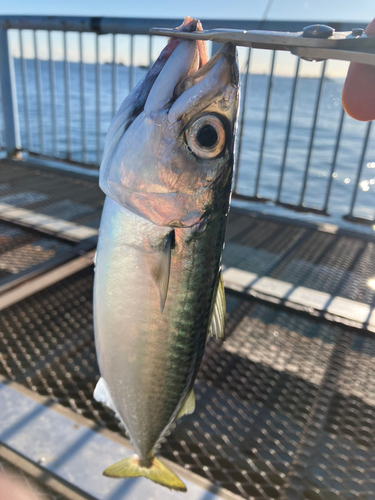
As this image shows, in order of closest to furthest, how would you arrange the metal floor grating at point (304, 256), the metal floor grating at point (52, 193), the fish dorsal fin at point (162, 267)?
1. the fish dorsal fin at point (162, 267)
2. the metal floor grating at point (304, 256)
3. the metal floor grating at point (52, 193)

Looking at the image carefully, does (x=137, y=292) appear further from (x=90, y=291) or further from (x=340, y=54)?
(x=90, y=291)

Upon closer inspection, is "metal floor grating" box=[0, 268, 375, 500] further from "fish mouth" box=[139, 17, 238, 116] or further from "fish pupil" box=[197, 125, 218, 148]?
"fish mouth" box=[139, 17, 238, 116]

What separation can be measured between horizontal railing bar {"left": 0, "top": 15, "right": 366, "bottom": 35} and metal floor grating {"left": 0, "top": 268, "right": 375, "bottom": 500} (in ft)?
8.19

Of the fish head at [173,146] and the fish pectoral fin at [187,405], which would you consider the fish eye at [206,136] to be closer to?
the fish head at [173,146]

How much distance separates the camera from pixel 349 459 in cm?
172

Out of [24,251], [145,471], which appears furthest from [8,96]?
[145,471]

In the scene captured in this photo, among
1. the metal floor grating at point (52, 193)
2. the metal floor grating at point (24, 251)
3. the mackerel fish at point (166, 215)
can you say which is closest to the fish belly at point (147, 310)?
the mackerel fish at point (166, 215)

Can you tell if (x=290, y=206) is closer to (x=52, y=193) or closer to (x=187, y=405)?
(x=52, y=193)

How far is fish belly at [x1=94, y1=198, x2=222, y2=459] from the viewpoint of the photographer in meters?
1.12

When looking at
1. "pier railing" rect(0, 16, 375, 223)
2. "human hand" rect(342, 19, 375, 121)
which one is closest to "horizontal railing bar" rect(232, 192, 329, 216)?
"pier railing" rect(0, 16, 375, 223)

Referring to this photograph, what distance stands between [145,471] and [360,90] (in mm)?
1667

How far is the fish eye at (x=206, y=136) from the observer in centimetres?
105

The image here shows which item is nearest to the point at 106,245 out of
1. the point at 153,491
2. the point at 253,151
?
the point at 153,491

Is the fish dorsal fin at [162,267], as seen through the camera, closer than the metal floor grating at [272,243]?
Yes
